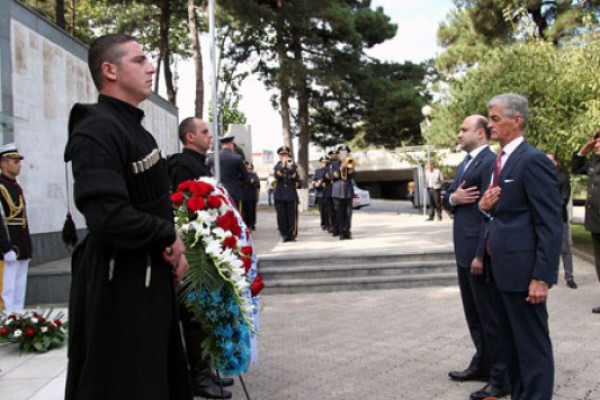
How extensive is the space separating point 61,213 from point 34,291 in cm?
322

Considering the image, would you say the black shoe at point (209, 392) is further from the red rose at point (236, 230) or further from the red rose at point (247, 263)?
the red rose at point (236, 230)

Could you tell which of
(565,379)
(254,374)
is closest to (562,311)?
(565,379)

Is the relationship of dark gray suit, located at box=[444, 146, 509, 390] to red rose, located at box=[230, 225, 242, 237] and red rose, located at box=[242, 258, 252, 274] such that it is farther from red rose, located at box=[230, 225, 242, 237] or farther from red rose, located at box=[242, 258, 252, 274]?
red rose, located at box=[230, 225, 242, 237]

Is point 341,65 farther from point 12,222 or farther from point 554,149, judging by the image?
point 12,222

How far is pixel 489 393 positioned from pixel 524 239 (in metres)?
1.37

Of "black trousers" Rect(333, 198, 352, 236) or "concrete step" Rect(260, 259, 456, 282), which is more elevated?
"black trousers" Rect(333, 198, 352, 236)

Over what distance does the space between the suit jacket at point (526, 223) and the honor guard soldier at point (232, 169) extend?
26.9 ft

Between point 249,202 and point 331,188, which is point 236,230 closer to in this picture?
point 331,188

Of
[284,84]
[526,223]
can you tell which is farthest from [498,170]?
[284,84]

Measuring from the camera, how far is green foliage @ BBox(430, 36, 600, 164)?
1143cm

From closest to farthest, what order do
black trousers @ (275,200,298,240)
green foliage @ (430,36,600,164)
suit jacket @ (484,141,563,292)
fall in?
suit jacket @ (484,141,563,292) → green foliage @ (430,36,600,164) → black trousers @ (275,200,298,240)

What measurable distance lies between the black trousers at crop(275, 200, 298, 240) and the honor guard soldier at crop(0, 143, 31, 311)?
7.10 metres

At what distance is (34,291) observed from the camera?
8.22 meters

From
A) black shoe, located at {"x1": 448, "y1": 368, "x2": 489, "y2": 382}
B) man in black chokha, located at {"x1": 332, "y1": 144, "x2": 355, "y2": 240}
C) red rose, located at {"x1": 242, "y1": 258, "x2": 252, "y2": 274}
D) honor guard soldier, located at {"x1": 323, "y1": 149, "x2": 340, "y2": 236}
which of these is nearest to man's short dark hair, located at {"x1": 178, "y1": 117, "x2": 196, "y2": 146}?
red rose, located at {"x1": 242, "y1": 258, "x2": 252, "y2": 274}
